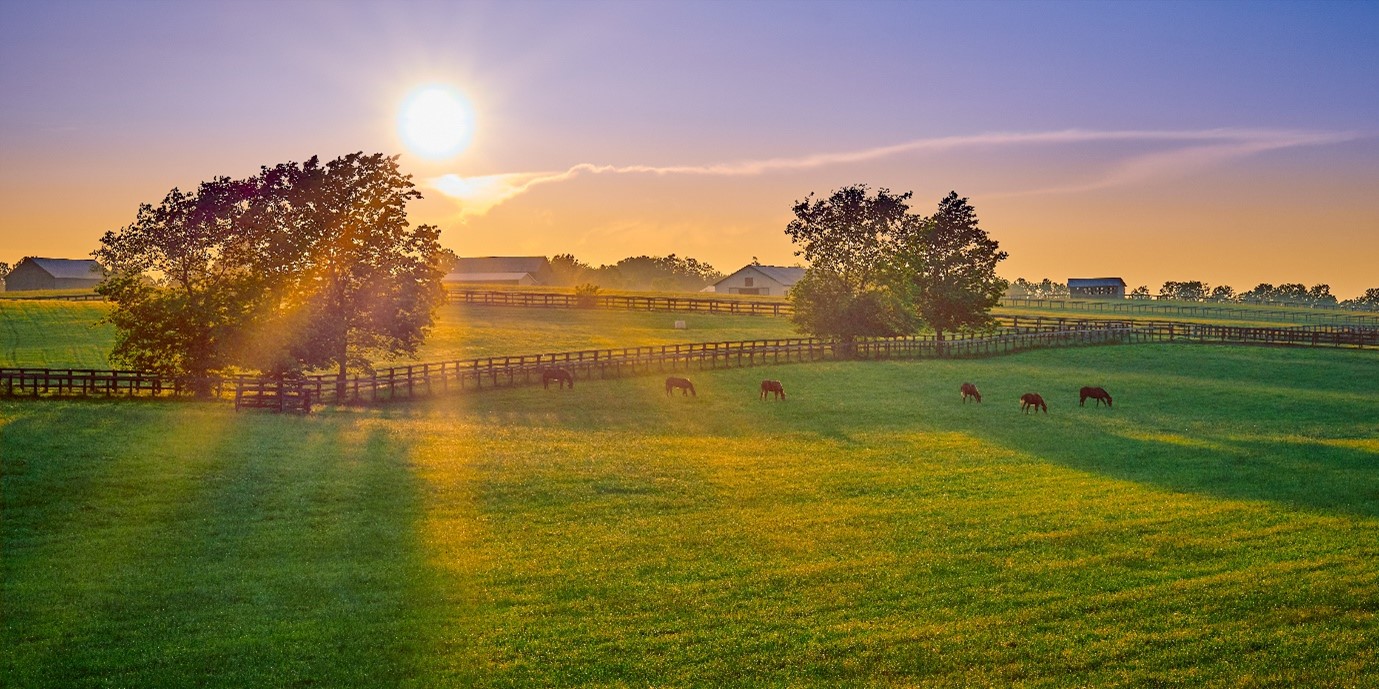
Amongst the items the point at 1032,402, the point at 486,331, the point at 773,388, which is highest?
the point at 486,331

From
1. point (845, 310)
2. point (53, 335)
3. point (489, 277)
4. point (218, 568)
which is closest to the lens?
point (218, 568)

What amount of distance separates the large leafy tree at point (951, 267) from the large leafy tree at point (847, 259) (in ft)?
6.81

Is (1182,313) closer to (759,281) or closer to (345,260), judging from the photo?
→ (759,281)

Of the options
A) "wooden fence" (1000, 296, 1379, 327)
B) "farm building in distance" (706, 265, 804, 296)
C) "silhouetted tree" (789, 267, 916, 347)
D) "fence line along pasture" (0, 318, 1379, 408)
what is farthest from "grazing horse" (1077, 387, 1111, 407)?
"wooden fence" (1000, 296, 1379, 327)

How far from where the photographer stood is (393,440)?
3100cm

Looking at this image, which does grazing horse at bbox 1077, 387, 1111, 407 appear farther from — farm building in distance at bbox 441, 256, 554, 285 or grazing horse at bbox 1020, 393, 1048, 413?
farm building in distance at bbox 441, 256, 554, 285

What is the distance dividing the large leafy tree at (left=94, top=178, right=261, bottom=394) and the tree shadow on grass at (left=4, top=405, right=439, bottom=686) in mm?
12713

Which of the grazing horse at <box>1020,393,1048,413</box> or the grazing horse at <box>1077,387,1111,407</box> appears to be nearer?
the grazing horse at <box>1020,393,1048,413</box>

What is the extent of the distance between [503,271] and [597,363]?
368 feet

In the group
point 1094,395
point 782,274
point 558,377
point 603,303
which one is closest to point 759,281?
point 782,274

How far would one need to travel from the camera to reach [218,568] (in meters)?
17.6

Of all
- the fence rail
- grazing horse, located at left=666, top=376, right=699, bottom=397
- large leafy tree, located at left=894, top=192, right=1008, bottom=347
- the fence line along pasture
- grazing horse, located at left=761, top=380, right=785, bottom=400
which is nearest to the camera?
the fence line along pasture

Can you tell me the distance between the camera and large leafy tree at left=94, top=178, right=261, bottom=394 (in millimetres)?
41062

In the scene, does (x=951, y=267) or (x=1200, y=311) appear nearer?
(x=951, y=267)
